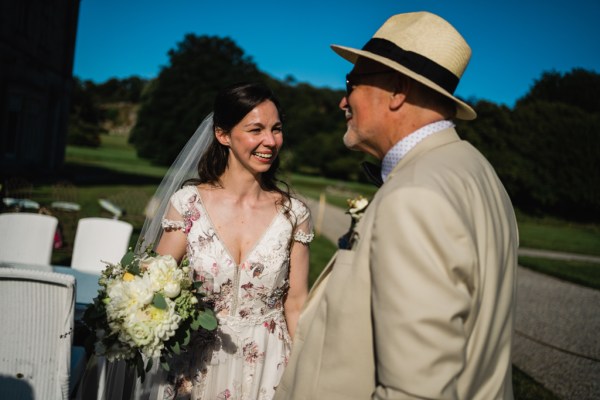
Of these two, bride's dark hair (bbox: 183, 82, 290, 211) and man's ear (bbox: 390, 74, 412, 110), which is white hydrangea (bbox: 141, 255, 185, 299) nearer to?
bride's dark hair (bbox: 183, 82, 290, 211)

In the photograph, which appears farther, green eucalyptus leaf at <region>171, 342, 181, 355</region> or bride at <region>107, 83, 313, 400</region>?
bride at <region>107, 83, 313, 400</region>

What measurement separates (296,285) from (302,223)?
431mm

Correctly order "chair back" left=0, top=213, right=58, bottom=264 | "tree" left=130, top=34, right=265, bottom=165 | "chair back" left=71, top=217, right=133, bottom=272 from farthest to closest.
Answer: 1. "tree" left=130, top=34, right=265, bottom=165
2. "chair back" left=71, top=217, right=133, bottom=272
3. "chair back" left=0, top=213, right=58, bottom=264

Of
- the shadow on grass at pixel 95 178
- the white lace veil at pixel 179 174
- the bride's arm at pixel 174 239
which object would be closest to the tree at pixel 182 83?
the shadow on grass at pixel 95 178

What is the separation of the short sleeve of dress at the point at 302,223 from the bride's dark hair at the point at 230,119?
75mm

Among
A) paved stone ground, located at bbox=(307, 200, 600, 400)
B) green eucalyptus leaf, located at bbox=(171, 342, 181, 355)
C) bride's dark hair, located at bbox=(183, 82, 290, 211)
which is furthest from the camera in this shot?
paved stone ground, located at bbox=(307, 200, 600, 400)

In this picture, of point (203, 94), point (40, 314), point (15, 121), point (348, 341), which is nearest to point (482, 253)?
point (348, 341)

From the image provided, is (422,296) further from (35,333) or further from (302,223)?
(35,333)

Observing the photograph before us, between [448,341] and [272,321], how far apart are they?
1825mm

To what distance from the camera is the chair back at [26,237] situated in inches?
223

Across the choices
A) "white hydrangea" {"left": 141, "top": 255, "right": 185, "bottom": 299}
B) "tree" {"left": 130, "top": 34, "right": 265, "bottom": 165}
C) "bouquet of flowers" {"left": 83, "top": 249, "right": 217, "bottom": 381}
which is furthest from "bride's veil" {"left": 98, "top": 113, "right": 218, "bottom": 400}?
"tree" {"left": 130, "top": 34, "right": 265, "bottom": 165}

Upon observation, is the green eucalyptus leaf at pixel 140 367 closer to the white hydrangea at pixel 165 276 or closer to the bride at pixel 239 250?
the white hydrangea at pixel 165 276

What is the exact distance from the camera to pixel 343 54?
2.13 metres

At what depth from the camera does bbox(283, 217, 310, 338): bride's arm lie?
3.22 metres
